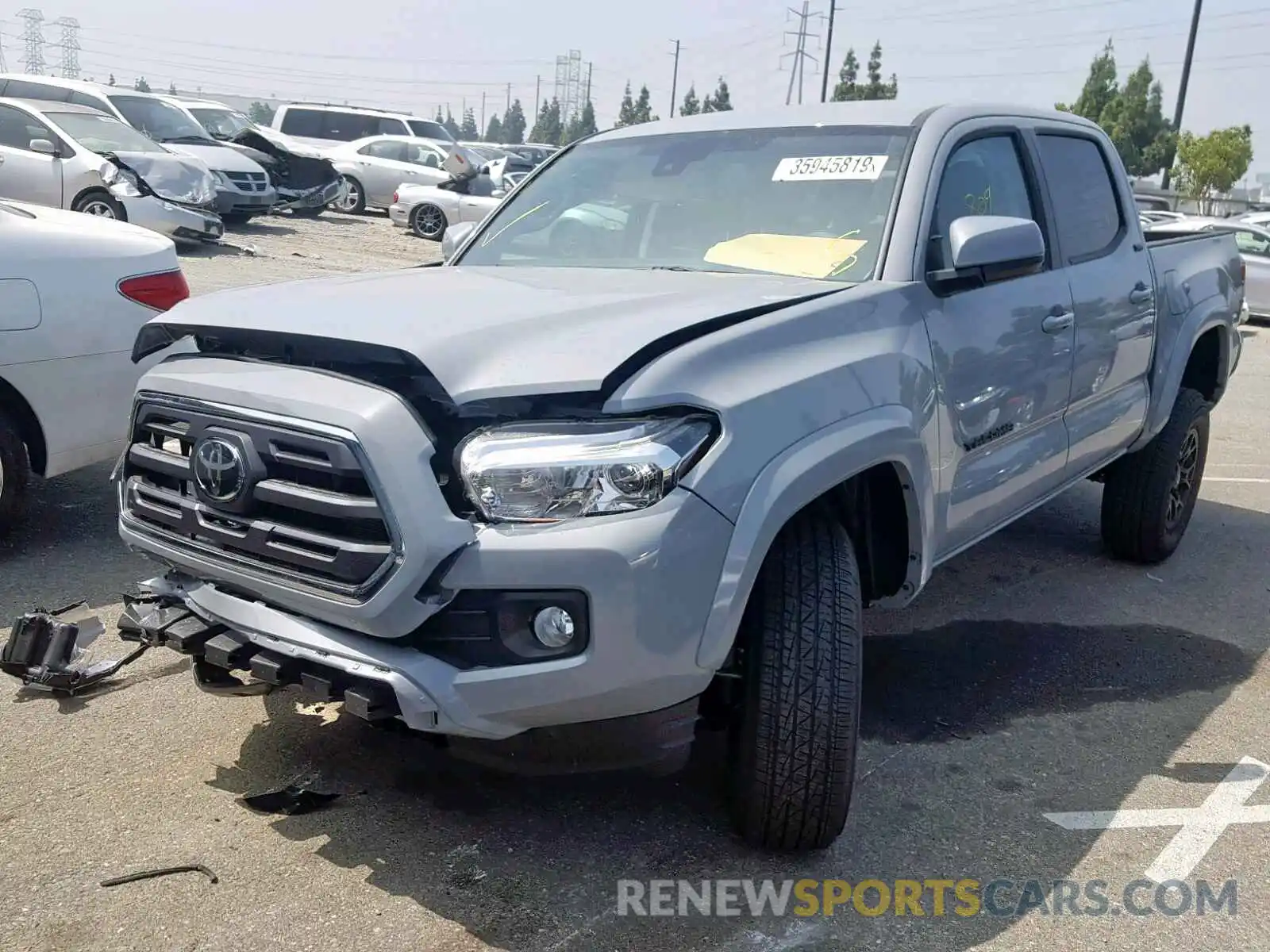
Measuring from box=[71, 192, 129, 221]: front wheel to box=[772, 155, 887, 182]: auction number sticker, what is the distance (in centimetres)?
1149

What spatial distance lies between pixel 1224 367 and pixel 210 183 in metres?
12.9

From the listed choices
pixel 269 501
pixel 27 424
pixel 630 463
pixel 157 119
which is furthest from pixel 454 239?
pixel 157 119

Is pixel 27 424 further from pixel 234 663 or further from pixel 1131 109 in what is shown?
pixel 1131 109

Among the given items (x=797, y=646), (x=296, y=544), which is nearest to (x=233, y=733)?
(x=296, y=544)

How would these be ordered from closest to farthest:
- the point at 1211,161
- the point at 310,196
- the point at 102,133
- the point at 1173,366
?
the point at 1173,366 < the point at 102,133 < the point at 310,196 < the point at 1211,161

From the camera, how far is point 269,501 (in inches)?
105

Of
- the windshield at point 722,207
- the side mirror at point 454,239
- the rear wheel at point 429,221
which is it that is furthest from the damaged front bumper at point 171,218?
the windshield at point 722,207

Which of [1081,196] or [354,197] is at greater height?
[1081,196]

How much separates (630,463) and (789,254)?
140 cm

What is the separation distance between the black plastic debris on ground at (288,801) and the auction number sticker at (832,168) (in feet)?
7.50

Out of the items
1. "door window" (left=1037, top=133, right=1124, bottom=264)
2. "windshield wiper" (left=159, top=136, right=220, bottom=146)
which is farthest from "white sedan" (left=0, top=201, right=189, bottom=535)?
"windshield wiper" (left=159, top=136, right=220, bottom=146)

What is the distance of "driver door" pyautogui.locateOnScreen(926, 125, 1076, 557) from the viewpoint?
11.5 feet

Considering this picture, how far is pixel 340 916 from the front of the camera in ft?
8.83

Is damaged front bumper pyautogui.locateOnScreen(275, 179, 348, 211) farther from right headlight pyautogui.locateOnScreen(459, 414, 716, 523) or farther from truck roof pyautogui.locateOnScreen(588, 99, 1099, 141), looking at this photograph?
A: right headlight pyautogui.locateOnScreen(459, 414, 716, 523)
